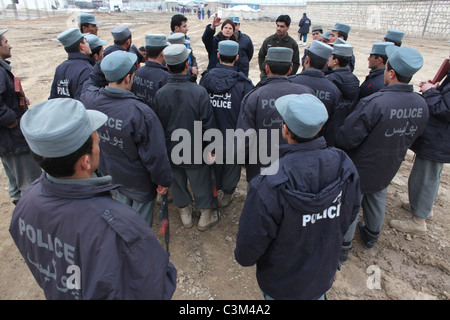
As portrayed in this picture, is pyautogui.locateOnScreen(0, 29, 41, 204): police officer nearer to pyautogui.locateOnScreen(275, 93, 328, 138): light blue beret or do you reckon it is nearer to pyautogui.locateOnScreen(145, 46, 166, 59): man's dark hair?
pyautogui.locateOnScreen(145, 46, 166, 59): man's dark hair

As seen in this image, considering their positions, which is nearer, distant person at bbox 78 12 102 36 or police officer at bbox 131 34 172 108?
police officer at bbox 131 34 172 108

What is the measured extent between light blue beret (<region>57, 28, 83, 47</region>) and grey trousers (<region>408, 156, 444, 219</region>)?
4.54 m

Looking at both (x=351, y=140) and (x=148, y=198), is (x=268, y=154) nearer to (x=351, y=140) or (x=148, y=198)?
(x=351, y=140)

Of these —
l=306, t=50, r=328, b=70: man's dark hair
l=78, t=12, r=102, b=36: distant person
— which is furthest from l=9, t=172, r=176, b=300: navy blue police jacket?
l=78, t=12, r=102, b=36: distant person

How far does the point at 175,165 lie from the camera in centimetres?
347

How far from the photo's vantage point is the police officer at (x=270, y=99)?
9.41 ft

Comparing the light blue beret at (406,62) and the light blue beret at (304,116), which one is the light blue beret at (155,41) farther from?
the light blue beret at (406,62)

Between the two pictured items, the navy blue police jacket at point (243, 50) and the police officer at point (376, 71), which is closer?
the police officer at point (376, 71)

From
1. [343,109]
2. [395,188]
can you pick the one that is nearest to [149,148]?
[343,109]

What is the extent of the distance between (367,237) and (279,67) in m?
2.19

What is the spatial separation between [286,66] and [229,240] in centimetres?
213

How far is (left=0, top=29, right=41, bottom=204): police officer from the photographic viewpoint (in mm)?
3148

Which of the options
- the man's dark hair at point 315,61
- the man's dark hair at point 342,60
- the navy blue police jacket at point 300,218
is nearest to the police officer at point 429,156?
the man's dark hair at point 342,60

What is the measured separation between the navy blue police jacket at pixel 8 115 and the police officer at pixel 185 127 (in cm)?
162
